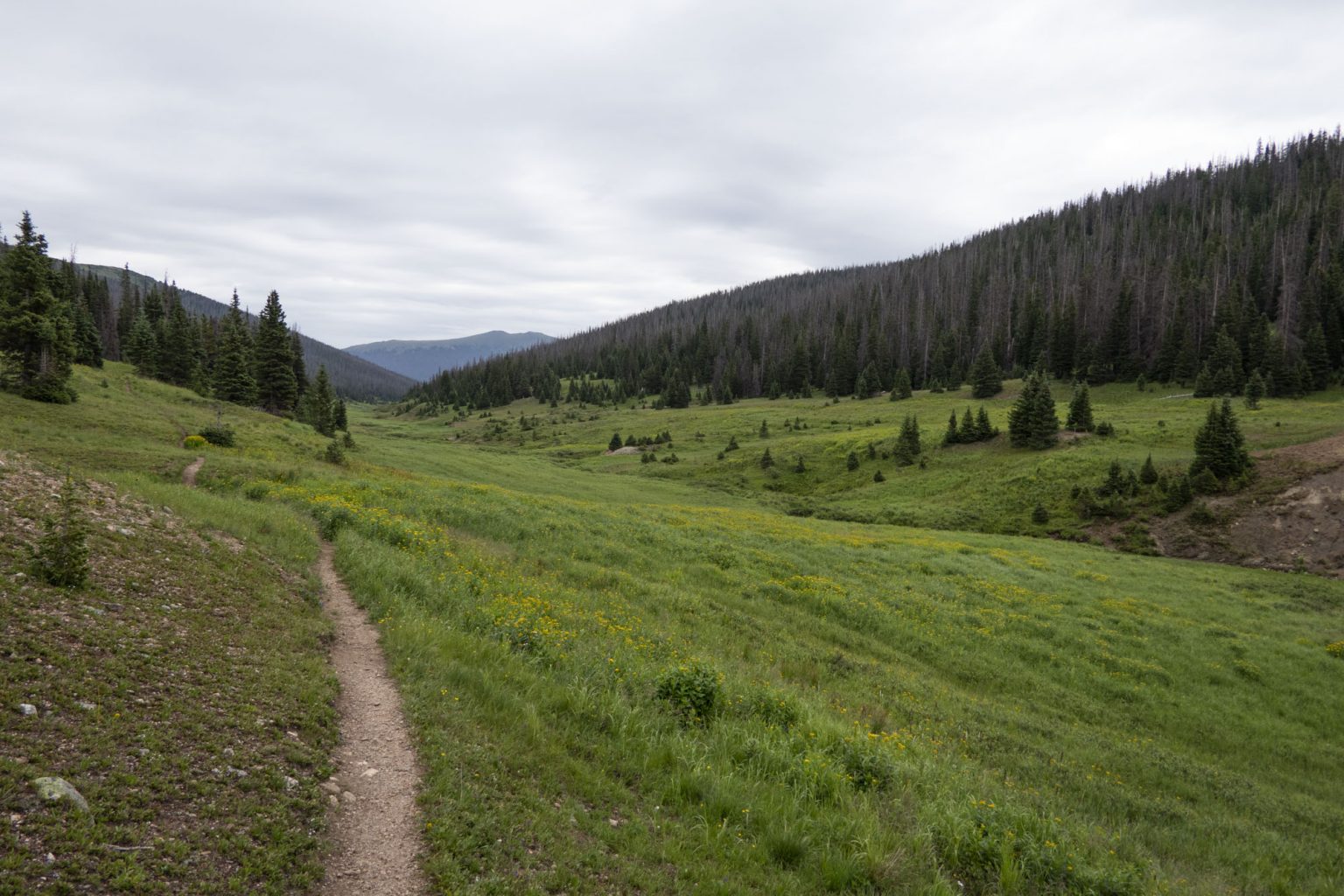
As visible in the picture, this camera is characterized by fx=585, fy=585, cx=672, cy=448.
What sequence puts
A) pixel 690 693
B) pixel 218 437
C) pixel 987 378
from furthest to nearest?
pixel 987 378 → pixel 218 437 → pixel 690 693

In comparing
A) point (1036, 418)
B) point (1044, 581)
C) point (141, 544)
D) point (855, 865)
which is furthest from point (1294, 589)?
point (141, 544)

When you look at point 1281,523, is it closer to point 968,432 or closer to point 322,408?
point 968,432

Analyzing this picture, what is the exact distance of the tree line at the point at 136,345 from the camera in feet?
111

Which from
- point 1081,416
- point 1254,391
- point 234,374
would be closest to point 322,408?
point 234,374

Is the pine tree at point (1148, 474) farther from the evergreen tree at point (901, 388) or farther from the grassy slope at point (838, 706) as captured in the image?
the evergreen tree at point (901, 388)

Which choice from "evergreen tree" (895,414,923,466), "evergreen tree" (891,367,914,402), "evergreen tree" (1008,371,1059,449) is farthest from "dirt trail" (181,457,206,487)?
"evergreen tree" (891,367,914,402)

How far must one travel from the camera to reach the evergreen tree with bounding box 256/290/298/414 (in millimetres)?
63812

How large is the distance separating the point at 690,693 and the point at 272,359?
71851 mm

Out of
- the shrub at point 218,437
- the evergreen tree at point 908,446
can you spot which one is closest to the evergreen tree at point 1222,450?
the evergreen tree at point 908,446

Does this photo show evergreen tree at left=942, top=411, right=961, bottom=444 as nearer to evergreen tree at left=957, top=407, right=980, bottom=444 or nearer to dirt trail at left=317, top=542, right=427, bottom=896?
evergreen tree at left=957, top=407, right=980, bottom=444

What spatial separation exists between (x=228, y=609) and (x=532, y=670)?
4.82 m

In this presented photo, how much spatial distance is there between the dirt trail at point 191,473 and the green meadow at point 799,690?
0.57m

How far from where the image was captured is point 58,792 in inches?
170

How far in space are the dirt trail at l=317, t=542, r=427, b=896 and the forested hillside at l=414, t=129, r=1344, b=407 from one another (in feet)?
326
